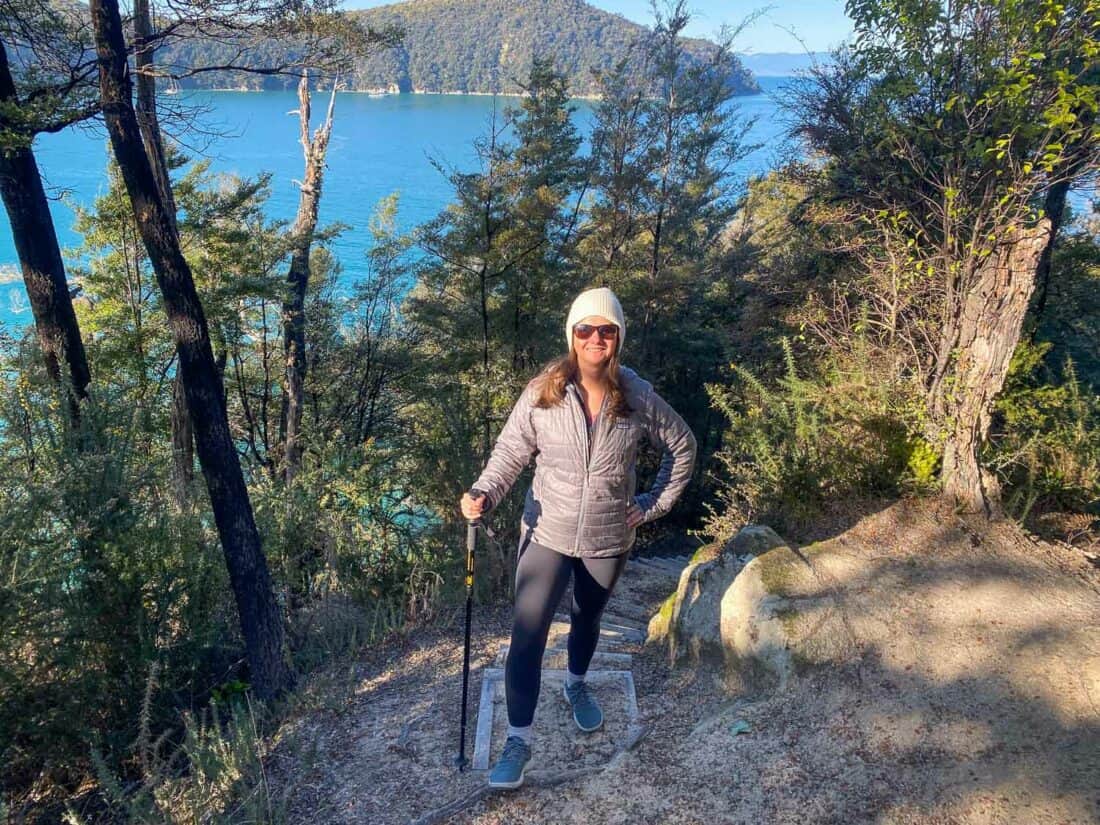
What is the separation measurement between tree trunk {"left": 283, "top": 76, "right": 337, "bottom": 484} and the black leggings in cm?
1106

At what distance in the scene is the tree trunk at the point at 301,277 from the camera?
1418cm

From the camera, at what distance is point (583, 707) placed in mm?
3357

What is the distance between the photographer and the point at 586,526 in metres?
2.83

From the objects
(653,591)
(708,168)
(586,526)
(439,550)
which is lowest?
(653,591)

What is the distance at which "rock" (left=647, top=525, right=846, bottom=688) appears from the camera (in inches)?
136

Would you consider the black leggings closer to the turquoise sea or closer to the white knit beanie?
the white knit beanie

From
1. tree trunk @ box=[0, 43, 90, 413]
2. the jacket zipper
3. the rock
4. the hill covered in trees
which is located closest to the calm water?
tree trunk @ box=[0, 43, 90, 413]

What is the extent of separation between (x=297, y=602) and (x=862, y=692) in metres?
5.35

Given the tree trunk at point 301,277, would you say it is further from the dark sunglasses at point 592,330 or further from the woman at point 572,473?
the dark sunglasses at point 592,330

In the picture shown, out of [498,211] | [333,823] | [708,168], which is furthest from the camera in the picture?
[708,168]

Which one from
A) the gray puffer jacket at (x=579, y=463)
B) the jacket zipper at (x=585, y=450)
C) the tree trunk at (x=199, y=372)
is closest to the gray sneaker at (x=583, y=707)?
the gray puffer jacket at (x=579, y=463)

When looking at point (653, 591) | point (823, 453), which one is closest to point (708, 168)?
point (653, 591)

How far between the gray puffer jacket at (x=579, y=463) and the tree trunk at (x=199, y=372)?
2.88m

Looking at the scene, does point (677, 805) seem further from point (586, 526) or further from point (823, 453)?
point (823, 453)
